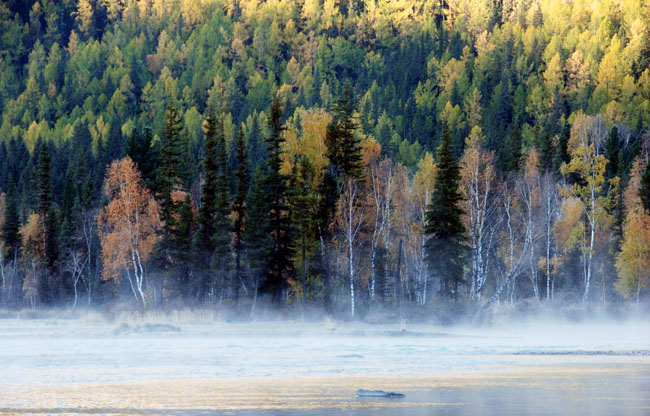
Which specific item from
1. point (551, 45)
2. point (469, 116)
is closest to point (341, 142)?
point (469, 116)

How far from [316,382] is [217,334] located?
17.1 meters

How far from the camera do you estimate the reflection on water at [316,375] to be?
1697 cm

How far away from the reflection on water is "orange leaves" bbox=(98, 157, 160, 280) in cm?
2140

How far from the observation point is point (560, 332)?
39969mm

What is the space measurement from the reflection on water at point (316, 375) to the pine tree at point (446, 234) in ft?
46.1

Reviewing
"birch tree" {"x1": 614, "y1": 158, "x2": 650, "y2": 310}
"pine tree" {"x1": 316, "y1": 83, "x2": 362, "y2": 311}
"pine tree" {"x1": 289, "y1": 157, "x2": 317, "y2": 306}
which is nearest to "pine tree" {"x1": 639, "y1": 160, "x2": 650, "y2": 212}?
"birch tree" {"x1": 614, "y1": 158, "x2": 650, "y2": 310}

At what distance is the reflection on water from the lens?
55.7 feet

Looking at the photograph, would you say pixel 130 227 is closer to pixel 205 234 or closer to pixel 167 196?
pixel 167 196

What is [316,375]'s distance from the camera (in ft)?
72.9

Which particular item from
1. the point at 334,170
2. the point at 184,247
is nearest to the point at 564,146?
the point at 334,170

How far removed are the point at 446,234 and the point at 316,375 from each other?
2818 centimetres

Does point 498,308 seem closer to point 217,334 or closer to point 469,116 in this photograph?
point 217,334

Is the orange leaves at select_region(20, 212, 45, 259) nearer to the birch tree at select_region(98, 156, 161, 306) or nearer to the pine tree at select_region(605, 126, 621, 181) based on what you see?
the birch tree at select_region(98, 156, 161, 306)

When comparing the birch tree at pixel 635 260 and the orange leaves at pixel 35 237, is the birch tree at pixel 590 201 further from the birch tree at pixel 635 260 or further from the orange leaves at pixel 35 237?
the orange leaves at pixel 35 237
